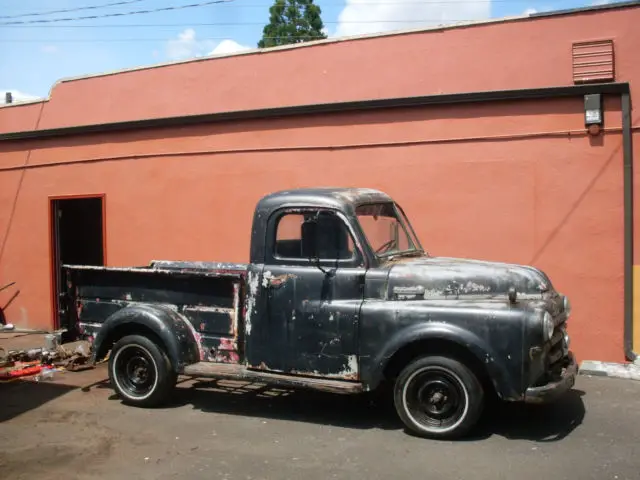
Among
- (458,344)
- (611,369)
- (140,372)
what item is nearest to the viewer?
(458,344)

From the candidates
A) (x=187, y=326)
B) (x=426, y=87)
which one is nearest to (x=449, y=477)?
(x=187, y=326)

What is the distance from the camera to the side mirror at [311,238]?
5793 millimetres

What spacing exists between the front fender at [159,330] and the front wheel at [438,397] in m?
2.04

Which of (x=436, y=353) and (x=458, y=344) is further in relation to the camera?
(x=436, y=353)

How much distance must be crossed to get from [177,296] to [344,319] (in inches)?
69.9

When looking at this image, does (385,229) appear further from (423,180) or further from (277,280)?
(423,180)

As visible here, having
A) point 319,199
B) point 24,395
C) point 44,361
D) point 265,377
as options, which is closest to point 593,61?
point 319,199

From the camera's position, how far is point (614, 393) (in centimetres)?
676

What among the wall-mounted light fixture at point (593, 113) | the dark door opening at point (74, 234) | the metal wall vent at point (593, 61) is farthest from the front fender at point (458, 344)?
the dark door opening at point (74, 234)

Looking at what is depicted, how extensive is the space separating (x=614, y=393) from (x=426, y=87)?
4.28m

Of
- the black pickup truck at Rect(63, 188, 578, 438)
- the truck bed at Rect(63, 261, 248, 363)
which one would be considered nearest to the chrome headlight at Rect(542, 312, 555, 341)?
the black pickup truck at Rect(63, 188, 578, 438)

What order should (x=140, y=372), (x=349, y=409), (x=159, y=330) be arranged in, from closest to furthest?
(x=159, y=330), (x=349, y=409), (x=140, y=372)

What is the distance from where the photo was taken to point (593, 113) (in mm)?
7684

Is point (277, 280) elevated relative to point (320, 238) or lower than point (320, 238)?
lower
